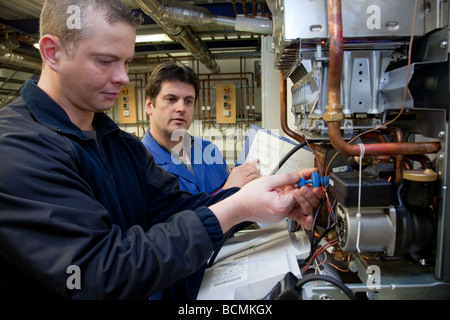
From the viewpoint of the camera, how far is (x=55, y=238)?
49cm

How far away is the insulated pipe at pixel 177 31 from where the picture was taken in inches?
82.6

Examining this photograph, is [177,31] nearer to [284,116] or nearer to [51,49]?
[284,116]

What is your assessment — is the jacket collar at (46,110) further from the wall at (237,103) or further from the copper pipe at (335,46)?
the wall at (237,103)

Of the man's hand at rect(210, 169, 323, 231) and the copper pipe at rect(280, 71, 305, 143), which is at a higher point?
the copper pipe at rect(280, 71, 305, 143)

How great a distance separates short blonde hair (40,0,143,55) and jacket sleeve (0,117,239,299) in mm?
231

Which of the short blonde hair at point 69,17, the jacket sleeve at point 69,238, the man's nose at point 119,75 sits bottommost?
the jacket sleeve at point 69,238

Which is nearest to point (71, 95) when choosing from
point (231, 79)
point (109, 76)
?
point (109, 76)

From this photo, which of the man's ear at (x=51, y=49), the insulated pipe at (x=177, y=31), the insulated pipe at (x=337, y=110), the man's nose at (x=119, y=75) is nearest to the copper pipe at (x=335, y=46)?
the insulated pipe at (x=337, y=110)

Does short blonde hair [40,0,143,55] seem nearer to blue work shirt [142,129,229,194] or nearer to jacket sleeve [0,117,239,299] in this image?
jacket sleeve [0,117,239,299]

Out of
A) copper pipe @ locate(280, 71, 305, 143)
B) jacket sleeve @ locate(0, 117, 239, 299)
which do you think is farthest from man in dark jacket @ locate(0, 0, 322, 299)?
copper pipe @ locate(280, 71, 305, 143)

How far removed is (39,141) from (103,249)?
0.25 m

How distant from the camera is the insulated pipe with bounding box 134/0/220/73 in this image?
6.88 ft

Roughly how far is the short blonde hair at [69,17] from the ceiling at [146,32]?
1.96 metres
